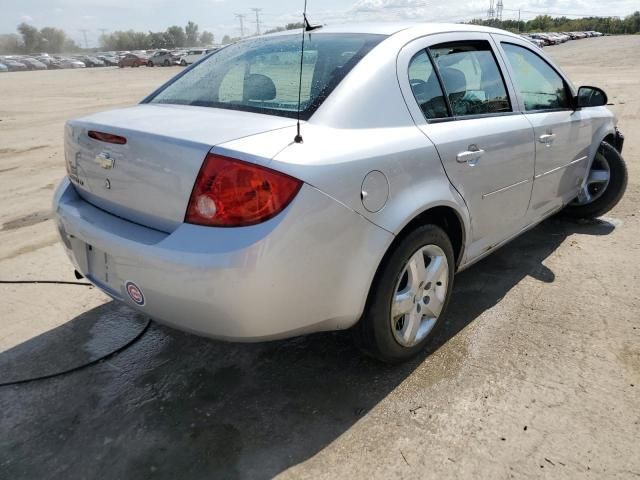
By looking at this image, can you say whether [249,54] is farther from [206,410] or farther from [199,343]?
[206,410]

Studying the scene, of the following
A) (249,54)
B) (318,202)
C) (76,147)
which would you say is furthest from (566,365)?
(76,147)

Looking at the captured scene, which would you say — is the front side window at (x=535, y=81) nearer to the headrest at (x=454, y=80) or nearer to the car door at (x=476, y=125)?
the car door at (x=476, y=125)

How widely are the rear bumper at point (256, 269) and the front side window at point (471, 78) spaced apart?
3.52 ft

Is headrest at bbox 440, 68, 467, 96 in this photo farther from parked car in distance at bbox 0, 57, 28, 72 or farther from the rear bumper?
parked car in distance at bbox 0, 57, 28, 72

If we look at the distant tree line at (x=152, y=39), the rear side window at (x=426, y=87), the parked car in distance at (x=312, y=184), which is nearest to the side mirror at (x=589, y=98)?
the parked car in distance at (x=312, y=184)

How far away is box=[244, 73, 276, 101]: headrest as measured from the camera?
256 cm

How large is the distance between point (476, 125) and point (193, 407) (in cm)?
203

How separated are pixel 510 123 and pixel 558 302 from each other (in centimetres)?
117

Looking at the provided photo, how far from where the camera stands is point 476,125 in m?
2.82

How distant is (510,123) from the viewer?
3.07 meters

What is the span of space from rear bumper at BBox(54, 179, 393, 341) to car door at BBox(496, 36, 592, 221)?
67.6 inches

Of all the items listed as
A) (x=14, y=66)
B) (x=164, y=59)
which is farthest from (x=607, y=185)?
(x=14, y=66)

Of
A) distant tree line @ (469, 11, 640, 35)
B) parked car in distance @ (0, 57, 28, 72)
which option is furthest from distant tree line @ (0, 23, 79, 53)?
distant tree line @ (469, 11, 640, 35)

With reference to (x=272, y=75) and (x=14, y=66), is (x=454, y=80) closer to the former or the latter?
(x=272, y=75)
